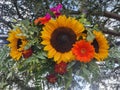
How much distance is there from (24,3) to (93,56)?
1.60 metres

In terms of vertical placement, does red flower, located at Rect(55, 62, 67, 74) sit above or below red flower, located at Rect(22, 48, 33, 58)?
below

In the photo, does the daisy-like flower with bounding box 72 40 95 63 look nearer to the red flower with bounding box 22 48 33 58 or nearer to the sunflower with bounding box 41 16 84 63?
the sunflower with bounding box 41 16 84 63

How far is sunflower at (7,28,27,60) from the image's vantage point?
1.19 metres

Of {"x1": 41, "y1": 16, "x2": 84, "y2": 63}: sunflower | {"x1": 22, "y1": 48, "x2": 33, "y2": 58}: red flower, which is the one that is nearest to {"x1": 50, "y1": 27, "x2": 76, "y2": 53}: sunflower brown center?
{"x1": 41, "y1": 16, "x2": 84, "y2": 63}: sunflower

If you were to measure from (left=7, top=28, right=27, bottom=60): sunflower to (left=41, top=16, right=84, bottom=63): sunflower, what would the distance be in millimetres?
103

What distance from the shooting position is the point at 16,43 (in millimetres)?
1204

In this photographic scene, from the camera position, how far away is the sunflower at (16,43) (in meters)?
1.19

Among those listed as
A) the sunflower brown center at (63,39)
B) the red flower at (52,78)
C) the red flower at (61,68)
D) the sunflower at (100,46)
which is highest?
the sunflower brown center at (63,39)

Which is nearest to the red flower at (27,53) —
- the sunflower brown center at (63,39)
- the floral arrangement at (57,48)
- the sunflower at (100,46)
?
the floral arrangement at (57,48)

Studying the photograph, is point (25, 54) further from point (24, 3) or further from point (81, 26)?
point (24, 3)

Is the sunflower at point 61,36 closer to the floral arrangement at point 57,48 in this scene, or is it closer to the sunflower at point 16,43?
the floral arrangement at point 57,48

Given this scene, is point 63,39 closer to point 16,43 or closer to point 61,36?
point 61,36

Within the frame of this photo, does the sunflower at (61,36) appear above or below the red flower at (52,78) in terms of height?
above

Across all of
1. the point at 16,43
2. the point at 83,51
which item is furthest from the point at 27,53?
the point at 83,51
